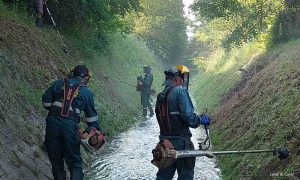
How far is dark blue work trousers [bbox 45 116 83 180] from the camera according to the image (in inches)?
257

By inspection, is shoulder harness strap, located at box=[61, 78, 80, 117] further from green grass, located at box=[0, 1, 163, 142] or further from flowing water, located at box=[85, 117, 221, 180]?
flowing water, located at box=[85, 117, 221, 180]

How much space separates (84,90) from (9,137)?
162 cm

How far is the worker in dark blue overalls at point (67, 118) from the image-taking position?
21.5ft

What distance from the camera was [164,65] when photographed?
5250 centimetres

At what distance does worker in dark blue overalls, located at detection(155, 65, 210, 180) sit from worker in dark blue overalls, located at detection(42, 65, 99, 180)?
1.24 meters

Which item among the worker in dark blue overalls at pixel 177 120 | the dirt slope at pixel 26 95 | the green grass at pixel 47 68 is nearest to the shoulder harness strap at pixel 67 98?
the dirt slope at pixel 26 95

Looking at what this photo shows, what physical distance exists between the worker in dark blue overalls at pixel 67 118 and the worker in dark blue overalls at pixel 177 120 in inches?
48.8

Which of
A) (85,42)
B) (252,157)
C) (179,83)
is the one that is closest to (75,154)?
(179,83)

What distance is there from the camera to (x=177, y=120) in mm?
6309

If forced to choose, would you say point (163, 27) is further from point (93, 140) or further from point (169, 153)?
point (169, 153)

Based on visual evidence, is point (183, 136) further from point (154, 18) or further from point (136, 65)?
point (154, 18)

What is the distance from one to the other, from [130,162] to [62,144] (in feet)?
10.5

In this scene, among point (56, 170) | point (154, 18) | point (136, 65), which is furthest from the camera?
point (154, 18)

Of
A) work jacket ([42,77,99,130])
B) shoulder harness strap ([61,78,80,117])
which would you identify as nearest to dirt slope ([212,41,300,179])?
work jacket ([42,77,99,130])
